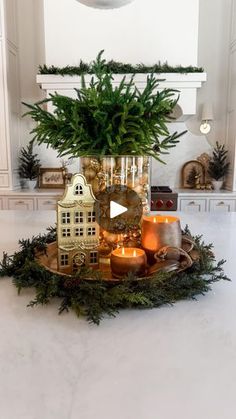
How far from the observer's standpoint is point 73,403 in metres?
0.33

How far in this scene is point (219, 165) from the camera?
3234 millimetres

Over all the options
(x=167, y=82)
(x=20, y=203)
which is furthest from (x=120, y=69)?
(x=20, y=203)

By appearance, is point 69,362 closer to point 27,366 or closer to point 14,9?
point 27,366

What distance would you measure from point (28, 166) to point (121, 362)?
10.0 feet

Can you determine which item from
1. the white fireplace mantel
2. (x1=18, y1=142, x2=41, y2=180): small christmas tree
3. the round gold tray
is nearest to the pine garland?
the round gold tray

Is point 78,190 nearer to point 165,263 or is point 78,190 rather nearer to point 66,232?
point 66,232

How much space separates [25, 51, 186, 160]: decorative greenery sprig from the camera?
2.27 ft

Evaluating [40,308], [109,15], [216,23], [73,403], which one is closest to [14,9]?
[109,15]

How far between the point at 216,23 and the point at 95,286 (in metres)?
3.61

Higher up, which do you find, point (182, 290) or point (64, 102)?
point (64, 102)

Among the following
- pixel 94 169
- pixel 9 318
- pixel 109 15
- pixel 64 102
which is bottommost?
pixel 9 318

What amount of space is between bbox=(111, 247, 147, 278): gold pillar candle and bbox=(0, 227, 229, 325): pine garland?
0.03 m

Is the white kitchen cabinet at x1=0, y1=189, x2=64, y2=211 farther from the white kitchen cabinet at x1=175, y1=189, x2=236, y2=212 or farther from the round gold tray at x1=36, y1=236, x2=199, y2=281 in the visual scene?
the round gold tray at x1=36, y1=236, x2=199, y2=281

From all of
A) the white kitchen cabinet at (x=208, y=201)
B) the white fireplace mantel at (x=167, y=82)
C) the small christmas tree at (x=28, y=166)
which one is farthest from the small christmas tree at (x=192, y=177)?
the small christmas tree at (x=28, y=166)
